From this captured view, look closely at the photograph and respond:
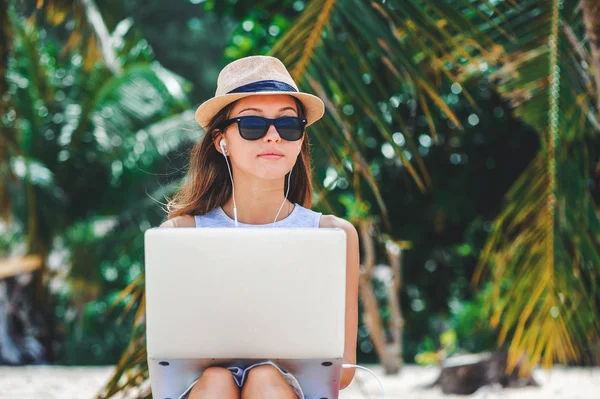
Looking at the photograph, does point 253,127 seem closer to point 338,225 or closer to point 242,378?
point 338,225

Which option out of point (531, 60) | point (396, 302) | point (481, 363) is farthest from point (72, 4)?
point (396, 302)

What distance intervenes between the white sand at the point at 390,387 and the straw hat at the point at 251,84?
193 inches

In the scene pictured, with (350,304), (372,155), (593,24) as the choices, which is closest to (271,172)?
Answer: (350,304)

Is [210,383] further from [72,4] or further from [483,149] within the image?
[483,149]

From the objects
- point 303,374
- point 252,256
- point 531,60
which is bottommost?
point 303,374

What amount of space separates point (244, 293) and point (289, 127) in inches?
20.4

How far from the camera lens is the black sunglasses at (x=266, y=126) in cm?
223

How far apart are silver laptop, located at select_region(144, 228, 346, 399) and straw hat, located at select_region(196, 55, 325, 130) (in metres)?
0.51

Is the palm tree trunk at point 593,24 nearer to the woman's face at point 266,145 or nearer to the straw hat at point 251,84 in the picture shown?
the straw hat at point 251,84

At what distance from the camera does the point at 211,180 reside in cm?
248

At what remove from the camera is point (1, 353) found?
1352 centimetres

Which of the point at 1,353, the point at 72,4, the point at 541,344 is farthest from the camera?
the point at 1,353

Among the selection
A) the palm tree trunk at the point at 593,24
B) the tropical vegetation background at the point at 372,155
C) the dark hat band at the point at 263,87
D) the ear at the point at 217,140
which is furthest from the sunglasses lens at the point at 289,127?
the palm tree trunk at the point at 593,24

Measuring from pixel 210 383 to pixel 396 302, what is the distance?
28.4 ft
